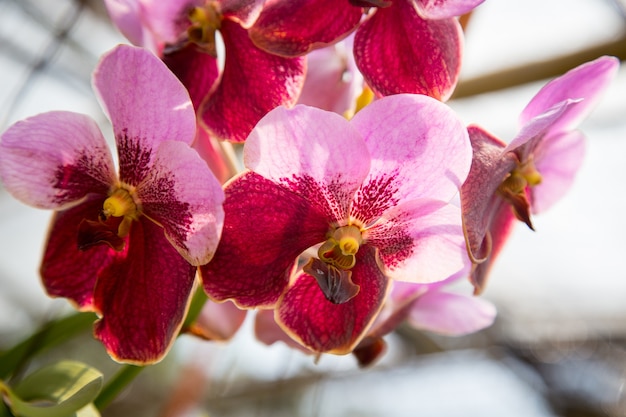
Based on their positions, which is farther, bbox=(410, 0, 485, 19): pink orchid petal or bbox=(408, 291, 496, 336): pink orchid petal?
bbox=(408, 291, 496, 336): pink orchid petal

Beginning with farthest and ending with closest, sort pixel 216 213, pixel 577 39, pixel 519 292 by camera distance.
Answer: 1. pixel 519 292
2. pixel 577 39
3. pixel 216 213

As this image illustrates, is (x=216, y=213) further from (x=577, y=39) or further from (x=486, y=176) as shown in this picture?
(x=577, y=39)

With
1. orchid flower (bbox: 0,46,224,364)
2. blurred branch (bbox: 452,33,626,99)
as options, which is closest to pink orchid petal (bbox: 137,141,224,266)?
orchid flower (bbox: 0,46,224,364)

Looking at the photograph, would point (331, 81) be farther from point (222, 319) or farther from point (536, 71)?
point (536, 71)

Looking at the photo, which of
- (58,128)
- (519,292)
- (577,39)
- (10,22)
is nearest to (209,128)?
(58,128)

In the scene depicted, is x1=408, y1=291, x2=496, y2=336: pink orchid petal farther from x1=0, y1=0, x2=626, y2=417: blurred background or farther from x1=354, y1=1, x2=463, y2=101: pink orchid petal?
x1=0, y1=0, x2=626, y2=417: blurred background

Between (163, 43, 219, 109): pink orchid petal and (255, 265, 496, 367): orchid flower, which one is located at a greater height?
(163, 43, 219, 109): pink orchid petal
